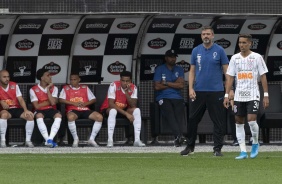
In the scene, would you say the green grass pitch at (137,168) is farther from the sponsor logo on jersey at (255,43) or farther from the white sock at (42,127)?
the sponsor logo on jersey at (255,43)

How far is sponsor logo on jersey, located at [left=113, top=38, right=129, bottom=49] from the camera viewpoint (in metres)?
21.3

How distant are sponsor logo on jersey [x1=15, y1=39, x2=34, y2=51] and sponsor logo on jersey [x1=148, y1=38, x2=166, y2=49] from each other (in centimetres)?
252

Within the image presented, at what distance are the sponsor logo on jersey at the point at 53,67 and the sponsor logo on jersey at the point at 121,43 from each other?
4.22 feet

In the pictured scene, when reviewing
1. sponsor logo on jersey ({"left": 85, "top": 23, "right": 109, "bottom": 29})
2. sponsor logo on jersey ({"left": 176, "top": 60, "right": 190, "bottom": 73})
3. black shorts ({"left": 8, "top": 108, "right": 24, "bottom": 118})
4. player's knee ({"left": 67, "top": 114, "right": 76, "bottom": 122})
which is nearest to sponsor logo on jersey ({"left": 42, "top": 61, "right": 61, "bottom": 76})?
sponsor logo on jersey ({"left": 85, "top": 23, "right": 109, "bottom": 29})

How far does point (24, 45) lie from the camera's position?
69.7 feet

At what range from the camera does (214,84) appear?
15484 millimetres

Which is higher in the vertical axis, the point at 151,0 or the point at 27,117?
the point at 151,0

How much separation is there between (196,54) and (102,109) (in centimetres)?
540

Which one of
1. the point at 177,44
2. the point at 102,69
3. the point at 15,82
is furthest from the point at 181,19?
the point at 15,82

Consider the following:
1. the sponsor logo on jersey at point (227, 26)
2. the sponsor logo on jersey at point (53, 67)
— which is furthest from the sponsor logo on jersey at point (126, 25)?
the sponsor logo on jersey at point (227, 26)

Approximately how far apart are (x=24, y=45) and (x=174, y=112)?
352 centimetres

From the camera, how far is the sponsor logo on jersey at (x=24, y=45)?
21203mm

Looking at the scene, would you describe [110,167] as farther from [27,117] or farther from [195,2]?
[195,2]

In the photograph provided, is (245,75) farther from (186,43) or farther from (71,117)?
(186,43)
